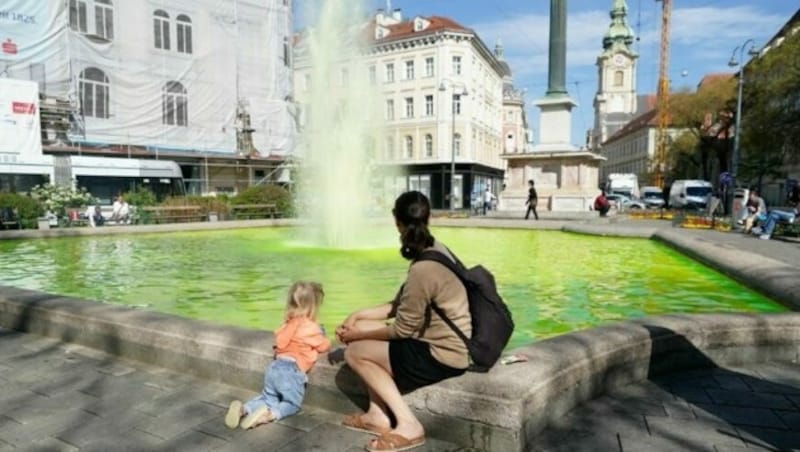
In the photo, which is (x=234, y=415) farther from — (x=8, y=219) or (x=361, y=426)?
(x=8, y=219)

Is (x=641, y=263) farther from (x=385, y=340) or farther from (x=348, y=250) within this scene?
(x=385, y=340)

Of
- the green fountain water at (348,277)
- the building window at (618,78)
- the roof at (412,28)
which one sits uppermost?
the building window at (618,78)

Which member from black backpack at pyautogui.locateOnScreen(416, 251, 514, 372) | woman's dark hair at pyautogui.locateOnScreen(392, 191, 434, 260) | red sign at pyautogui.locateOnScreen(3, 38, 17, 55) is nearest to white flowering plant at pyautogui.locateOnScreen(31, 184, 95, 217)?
red sign at pyautogui.locateOnScreen(3, 38, 17, 55)

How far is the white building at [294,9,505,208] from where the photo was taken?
54094mm

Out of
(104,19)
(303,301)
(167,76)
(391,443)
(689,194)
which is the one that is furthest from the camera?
(689,194)

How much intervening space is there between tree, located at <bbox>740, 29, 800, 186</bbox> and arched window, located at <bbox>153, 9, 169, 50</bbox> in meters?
34.9

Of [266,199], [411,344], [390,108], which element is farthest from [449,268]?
[390,108]

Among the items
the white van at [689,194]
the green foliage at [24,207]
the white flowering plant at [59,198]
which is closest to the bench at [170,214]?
the white flowering plant at [59,198]

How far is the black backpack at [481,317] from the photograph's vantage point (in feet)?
10.8

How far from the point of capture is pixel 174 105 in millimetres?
34031

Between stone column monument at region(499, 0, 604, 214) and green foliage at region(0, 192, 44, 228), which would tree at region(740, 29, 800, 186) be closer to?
stone column monument at region(499, 0, 604, 214)

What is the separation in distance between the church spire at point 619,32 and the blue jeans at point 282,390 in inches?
5625

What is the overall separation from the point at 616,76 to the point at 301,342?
147584 millimetres

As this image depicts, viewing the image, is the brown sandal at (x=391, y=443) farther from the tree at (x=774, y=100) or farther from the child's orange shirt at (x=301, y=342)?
the tree at (x=774, y=100)
